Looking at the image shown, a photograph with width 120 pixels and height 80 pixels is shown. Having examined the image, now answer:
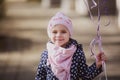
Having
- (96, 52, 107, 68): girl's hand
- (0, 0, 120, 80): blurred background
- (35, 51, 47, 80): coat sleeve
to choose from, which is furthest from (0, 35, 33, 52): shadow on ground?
(96, 52, 107, 68): girl's hand

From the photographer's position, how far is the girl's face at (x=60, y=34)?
3.69 metres

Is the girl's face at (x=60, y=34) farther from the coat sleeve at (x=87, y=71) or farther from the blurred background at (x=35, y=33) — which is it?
the blurred background at (x=35, y=33)

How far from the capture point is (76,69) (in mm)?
3693

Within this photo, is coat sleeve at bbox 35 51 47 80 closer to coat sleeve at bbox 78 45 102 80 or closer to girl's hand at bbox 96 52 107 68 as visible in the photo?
coat sleeve at bbox 78 45 102 80

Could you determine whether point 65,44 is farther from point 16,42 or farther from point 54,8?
point 54,8

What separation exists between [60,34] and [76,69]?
32cm

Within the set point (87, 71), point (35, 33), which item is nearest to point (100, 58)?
point (87, 71)

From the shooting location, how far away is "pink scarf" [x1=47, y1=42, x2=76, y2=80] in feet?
12.0

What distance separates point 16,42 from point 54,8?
473cm

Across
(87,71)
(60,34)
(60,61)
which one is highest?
(60,34)

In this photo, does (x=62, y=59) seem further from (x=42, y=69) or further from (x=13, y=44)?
(x=13, y=44)

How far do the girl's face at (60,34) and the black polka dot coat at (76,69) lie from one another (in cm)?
9

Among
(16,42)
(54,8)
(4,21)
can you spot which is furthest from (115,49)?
(54,8)

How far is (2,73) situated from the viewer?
23.8ft
